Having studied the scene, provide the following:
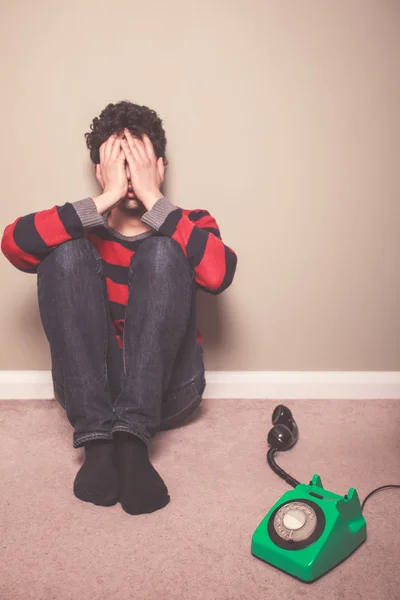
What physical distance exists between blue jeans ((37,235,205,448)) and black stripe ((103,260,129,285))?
0.14 meters

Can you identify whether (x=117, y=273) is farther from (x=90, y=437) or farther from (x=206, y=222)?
(x=90, y=437)

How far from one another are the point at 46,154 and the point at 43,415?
2.32 ft

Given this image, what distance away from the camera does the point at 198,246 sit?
1200mm

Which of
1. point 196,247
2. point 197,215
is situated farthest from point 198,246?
point 197,215

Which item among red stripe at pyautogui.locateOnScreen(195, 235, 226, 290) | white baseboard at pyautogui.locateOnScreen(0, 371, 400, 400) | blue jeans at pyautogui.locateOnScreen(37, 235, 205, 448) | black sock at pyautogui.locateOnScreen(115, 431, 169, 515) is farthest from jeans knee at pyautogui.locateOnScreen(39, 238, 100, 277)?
white baseboard at pyautogui.locateOnScreen(0, 371, 400, 400)

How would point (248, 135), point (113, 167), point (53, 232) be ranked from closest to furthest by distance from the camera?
1. point (53, 232)
2. point (113, 167)
3. point (248, 135)

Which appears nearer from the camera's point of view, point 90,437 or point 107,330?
point 90,437

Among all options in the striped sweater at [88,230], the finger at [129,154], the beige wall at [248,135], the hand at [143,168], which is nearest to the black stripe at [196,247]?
the striped sweater at [88,230]

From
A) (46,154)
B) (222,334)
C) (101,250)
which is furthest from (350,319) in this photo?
(46,154)

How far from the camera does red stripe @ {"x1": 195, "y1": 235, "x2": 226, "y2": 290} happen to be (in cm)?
120

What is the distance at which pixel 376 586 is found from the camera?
0.87 metres

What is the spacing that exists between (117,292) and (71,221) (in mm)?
240

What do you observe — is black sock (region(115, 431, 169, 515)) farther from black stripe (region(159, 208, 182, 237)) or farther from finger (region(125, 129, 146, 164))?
finger (region(125, 129, 146, 164))

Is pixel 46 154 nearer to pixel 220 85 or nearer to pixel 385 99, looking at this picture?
pixel 220 85
